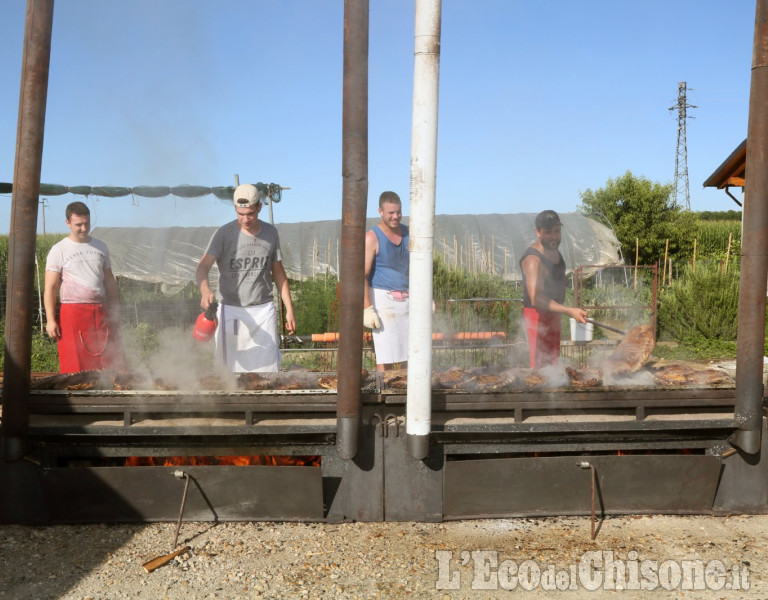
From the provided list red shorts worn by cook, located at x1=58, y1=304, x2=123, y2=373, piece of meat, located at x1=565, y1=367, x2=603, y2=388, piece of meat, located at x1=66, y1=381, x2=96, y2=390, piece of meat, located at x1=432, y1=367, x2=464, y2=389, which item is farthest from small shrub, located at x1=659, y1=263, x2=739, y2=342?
piece of meat, located at x1=66, y1=381, x2=96, y2=390

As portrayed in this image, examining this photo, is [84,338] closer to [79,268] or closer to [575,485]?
[79,268]

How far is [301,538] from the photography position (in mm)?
3994

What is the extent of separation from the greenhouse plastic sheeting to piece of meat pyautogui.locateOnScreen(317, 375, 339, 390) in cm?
590

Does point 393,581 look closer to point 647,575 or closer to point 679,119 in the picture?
point 647,575

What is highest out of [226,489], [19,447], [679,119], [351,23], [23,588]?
[679,119]

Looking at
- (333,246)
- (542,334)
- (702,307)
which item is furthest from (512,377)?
(333,246)

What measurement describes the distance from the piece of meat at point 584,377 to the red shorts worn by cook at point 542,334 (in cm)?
64

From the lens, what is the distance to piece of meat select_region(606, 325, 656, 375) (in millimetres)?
4781

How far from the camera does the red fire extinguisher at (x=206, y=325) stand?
514cm

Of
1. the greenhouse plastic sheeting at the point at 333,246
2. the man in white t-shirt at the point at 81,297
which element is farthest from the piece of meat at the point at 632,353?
the greenhouse plastic sheeting at the point at 333,246

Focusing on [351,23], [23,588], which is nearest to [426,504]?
[23,588]

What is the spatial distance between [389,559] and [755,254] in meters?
2.93

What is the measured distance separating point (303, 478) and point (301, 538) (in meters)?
0.36

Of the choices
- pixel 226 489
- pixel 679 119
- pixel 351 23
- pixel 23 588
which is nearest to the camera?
pixel 23 588
